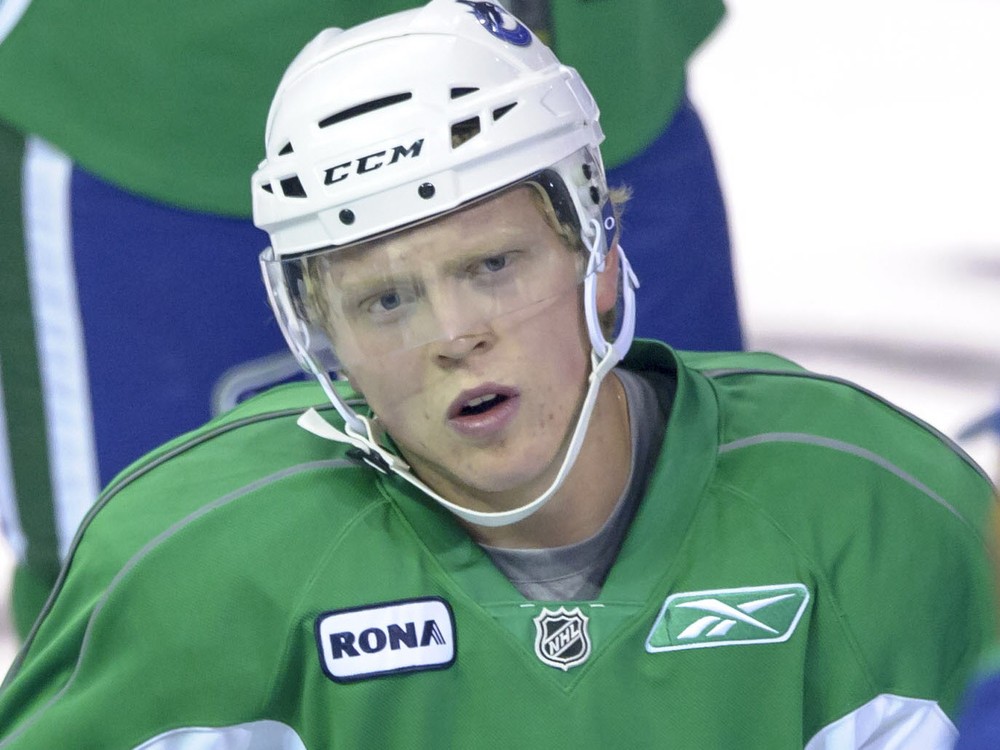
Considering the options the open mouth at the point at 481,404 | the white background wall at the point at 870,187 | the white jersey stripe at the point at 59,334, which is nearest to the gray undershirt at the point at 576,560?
the open mouth at the point at 481,404

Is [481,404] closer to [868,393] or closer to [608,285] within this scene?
[608,285]

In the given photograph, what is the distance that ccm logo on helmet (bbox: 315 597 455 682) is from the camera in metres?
1.43

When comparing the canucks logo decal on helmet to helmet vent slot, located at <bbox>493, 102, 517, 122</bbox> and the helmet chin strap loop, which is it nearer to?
helmet vent slot, located at <bbox>493, 102, 517, 122</bbox>

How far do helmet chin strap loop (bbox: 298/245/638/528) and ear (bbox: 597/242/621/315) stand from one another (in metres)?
0.02

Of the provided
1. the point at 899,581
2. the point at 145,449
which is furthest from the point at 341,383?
the point at 899,581

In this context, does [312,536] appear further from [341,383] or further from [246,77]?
[246,77]

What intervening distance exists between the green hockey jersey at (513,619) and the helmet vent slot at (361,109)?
302 mm

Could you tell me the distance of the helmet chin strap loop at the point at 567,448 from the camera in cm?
142

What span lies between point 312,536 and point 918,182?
2.31m

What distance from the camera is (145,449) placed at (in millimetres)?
1871

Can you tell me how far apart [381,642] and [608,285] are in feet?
1.25

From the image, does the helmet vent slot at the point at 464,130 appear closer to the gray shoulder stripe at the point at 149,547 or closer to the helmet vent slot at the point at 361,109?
the helmet vent slot at the point at 361,109

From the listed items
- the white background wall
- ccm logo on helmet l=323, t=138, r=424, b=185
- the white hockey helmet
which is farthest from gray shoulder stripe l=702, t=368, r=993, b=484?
the white background wall

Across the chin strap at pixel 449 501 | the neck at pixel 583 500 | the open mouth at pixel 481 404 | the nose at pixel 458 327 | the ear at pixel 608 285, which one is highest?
the nose at pixel 458 327
